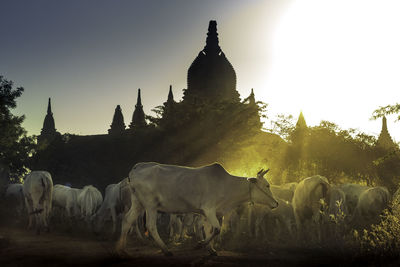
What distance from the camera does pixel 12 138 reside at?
28.7 meters

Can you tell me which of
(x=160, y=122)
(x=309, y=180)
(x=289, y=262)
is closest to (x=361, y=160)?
(x=160, y=122)

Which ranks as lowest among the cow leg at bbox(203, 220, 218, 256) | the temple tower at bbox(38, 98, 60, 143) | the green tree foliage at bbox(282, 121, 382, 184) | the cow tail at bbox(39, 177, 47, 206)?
the cow leg at bbox(203, 220, 218, 256)

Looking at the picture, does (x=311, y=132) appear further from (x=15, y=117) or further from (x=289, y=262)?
(x=289, y=262)

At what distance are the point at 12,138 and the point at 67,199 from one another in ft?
38.3

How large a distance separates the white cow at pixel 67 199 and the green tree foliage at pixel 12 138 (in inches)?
396

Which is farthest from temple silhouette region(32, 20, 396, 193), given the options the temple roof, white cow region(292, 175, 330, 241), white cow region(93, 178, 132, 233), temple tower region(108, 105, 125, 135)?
the temple roof

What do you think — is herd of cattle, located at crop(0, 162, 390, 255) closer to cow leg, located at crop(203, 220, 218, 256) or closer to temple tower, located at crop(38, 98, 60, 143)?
cow leg, located at crop(203, 220, 218, 256)

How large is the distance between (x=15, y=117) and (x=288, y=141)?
1973 centimetres

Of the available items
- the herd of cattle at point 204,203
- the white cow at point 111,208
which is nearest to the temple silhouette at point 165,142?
the herd of cattle at point 204,203

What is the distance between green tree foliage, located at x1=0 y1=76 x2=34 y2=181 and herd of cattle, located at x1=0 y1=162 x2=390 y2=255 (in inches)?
200

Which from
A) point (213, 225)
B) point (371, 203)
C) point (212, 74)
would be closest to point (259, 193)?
point (213, 225)

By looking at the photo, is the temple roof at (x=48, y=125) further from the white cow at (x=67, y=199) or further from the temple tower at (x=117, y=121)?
the white cow at (x=67, y=199)

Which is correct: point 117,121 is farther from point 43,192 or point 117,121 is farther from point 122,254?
point 122,254

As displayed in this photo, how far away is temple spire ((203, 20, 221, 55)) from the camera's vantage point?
190 ft
